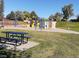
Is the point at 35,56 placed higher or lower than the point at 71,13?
lower

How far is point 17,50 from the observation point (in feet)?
28.4

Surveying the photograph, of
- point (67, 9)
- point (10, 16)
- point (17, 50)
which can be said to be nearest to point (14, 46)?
point (17, 50)

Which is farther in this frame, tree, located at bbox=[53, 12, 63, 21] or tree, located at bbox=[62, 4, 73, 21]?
tree, located at bbox=[53, 12, 63, 21]

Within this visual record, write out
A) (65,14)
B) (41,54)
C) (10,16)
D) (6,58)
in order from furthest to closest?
(10,16) < (65,14) < (41,54) < (6,58)

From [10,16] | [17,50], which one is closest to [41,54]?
[17,50]

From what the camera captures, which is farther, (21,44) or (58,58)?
(21,44)

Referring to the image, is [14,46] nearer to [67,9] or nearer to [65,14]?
[67,9]

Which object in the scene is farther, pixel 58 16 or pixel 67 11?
pixel 58 16

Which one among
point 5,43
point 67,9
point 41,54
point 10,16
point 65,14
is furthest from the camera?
point 10,16

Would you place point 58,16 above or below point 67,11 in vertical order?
below

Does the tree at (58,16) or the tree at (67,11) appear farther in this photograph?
the tree at (58,16)

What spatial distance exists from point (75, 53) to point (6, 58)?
119 inches

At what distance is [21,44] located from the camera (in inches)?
396

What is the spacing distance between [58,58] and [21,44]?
9.73 ft
